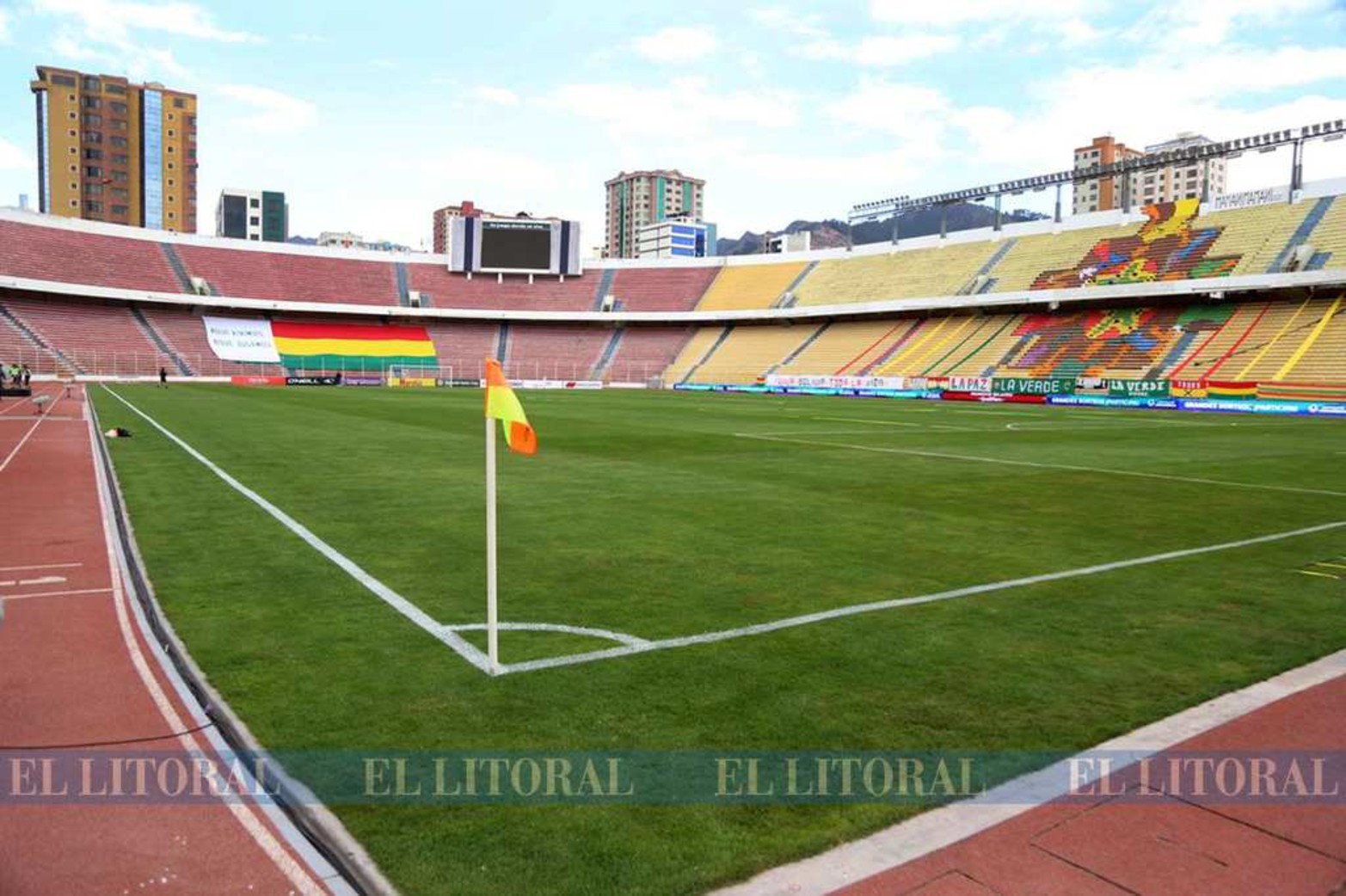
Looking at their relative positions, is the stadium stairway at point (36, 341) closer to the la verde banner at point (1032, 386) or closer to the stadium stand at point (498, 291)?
the stadium stand at point (498, 291)

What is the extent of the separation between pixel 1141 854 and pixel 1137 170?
6122 cm

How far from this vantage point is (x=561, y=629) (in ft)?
20.2

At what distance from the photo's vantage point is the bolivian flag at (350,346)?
72125 mm

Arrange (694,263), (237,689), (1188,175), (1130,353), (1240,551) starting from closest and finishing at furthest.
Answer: (237,689) → (1240,551) → (1130,353) → (694,263) → (1188,175)

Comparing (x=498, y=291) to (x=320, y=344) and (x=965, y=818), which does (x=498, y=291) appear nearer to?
(x=320, y=344)

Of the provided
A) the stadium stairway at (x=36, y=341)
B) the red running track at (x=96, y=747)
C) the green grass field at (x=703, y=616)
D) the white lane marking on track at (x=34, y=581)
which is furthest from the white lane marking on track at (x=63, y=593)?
the stadium stairway at (x=36, y=341)

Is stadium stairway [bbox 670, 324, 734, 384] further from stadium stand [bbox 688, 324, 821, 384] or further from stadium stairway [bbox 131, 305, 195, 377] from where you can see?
stadium stairway [bbox 131, 305, 195, 377]

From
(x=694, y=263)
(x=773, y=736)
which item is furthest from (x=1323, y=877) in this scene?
(x=694, y=263)

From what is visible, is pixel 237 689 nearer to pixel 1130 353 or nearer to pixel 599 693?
pixel 599 693

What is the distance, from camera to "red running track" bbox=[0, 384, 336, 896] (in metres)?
3.19

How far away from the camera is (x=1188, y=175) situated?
178375 millimetres

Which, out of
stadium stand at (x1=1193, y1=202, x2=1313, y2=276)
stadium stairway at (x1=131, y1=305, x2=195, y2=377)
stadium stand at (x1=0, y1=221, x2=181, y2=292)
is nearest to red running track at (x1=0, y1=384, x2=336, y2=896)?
stadium stand at (x1=1193, y1=202, x2=1313, y2=276)

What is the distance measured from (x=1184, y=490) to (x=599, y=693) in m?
12.6

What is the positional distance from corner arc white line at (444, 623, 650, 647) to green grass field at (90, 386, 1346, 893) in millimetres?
118
